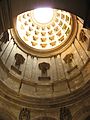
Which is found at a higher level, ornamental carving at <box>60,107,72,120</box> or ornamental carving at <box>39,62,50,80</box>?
ornamental carving at <box>39,62,50,80</box>

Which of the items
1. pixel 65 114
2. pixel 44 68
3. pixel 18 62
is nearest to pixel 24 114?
pixel 65 114

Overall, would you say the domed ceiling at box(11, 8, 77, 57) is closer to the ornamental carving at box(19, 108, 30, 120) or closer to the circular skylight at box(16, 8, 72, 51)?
the circular skylight at box(16, 8, 72, 51)

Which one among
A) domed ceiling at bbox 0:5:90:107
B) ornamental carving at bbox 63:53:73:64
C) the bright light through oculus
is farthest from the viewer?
the bright light through oculus

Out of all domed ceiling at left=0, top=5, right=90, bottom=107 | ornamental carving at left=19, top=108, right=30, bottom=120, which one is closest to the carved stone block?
domed ceiling at left=0, top=5, right=90, bottom=107

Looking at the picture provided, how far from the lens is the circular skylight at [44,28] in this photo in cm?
2391

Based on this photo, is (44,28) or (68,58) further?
(44,28)

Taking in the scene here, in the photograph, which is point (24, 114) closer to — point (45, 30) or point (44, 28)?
point (45, 30)

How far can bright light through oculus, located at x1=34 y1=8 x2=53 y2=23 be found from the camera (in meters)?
27.4

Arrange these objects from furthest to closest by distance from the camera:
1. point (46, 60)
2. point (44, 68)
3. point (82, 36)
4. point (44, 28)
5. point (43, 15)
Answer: point (43, 15)
point (44, 28)
point (46, 60)
point (44, 68)
point (82, 36)

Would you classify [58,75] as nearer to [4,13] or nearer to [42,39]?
[42,39]

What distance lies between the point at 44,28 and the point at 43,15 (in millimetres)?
2709

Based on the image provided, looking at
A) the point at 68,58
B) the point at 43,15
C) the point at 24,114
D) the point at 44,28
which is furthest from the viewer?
the point at 43,15

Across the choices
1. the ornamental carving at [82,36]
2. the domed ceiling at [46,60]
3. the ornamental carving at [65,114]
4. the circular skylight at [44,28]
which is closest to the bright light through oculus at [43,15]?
the circular skylight at [44,28]

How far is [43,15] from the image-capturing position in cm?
2891
